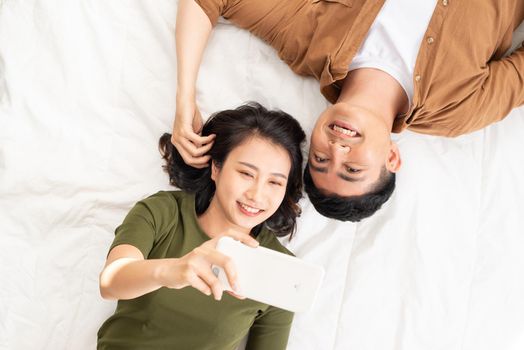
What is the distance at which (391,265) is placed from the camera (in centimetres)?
159

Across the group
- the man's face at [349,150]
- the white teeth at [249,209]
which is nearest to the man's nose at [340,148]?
the man's face at [349,150]

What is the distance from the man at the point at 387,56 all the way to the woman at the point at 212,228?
10cm

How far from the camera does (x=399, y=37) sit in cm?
156

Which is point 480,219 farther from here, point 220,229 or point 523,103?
point 220,229

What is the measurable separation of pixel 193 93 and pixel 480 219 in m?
0.91

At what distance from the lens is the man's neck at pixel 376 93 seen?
Answer: 1489 millimetres

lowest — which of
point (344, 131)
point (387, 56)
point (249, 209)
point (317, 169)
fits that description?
point (249, 209)

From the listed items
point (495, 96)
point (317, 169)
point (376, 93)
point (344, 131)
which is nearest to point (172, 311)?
point (317, 169)

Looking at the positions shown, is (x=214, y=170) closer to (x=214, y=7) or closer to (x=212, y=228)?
(x=212, y=228)

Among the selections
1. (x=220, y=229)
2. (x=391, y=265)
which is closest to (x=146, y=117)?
(x=220, y=229)

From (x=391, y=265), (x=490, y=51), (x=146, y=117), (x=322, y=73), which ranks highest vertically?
(x=490, y=51)

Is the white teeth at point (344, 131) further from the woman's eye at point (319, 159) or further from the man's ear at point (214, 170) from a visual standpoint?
the man's ear at point (214, 170)

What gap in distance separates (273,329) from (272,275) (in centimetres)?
45

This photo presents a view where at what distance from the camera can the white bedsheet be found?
1.50m
